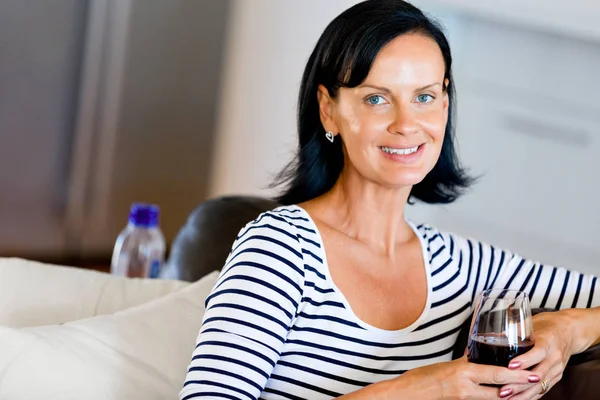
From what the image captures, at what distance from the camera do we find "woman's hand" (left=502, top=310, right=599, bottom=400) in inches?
51.7

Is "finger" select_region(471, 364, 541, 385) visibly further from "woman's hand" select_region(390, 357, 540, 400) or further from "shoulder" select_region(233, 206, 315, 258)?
"shoulder" select_region(233, 206, 315, 258)

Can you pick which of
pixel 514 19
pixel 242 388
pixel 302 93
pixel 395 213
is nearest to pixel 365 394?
pixel 242 388

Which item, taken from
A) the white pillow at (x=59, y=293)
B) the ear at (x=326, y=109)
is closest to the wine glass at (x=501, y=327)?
the ear at (x=326, y=109)

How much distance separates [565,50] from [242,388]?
2673 millimetres

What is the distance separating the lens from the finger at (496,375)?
1.28 m

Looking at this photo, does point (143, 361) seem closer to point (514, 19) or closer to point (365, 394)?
point (365, 394)

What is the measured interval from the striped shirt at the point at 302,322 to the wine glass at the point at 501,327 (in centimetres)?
27

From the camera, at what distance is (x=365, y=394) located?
1.33 m

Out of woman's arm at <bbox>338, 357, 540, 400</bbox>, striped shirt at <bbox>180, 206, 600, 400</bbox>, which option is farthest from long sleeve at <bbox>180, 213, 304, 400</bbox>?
woman's arm at <bbox>338, 357, 540, 400</bbox>

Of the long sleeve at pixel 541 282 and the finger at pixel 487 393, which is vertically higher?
the long sleeve at pixel 541 282

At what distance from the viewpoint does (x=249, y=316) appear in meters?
1.39

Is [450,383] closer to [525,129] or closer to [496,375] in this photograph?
[496,375]

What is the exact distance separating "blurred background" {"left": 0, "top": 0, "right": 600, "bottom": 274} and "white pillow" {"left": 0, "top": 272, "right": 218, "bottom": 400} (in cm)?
227

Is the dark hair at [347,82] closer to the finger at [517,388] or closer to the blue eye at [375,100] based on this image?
the blue eye at [375,100]
